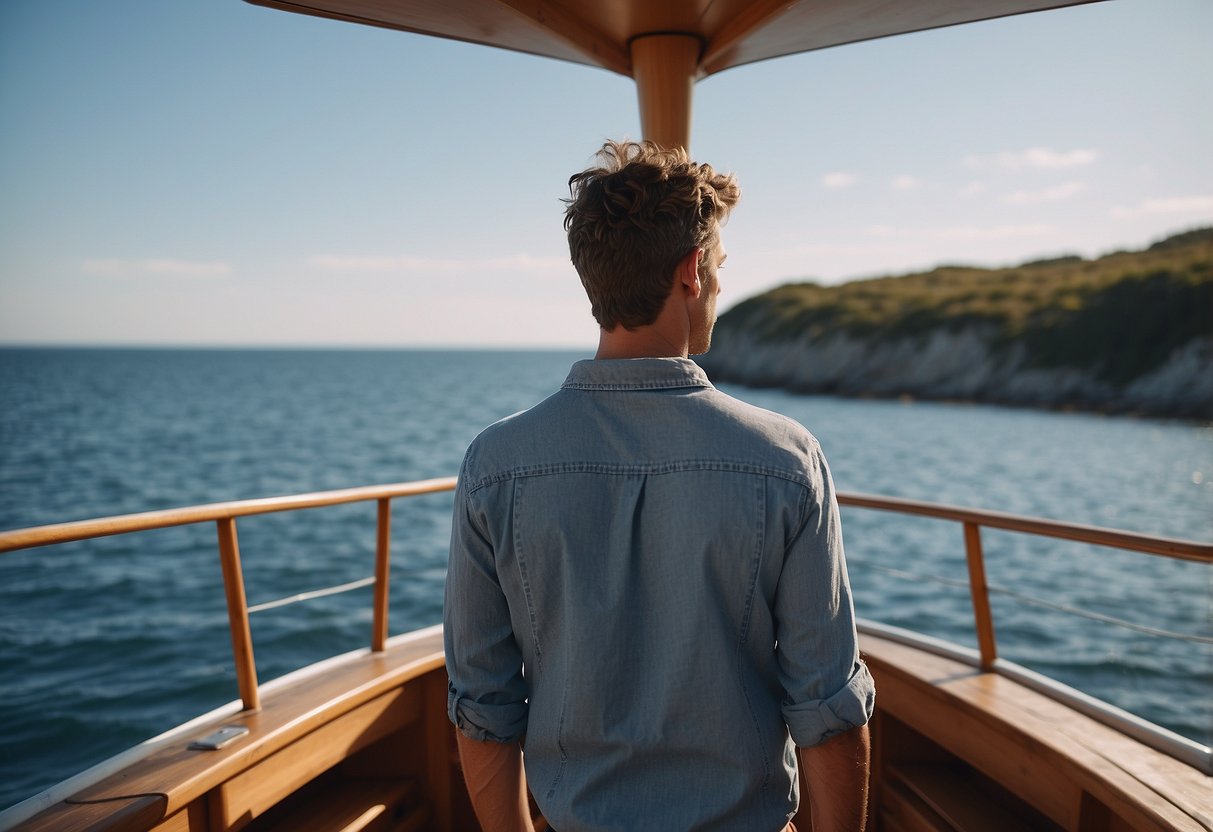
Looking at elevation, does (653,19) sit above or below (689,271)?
above

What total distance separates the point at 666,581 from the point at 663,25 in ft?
5.21

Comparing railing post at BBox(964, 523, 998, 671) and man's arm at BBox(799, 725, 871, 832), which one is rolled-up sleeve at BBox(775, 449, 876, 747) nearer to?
man's arm at BBox(799, 725, 871, 832)

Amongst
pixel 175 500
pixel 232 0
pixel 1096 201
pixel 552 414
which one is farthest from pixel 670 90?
pixel 1096 201

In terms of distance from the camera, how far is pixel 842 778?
39.4 inches

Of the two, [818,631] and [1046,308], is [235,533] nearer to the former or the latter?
[818,631]

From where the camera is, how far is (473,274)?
67.4 meters

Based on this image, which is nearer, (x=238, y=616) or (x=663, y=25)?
(x=663, y=25)

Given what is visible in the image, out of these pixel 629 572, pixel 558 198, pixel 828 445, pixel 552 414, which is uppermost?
pixel 558 198

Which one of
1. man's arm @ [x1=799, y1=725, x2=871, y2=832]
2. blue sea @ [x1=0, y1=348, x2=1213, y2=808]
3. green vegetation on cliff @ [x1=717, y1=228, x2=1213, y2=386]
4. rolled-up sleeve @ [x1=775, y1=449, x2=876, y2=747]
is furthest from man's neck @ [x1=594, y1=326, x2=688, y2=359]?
green vegetation on cliff @ [x1=717, y1=228, x2=1213, y2=386]

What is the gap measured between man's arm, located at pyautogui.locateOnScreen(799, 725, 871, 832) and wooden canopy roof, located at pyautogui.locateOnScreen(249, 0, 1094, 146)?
5.13ft

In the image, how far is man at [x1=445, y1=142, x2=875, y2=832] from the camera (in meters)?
0.94

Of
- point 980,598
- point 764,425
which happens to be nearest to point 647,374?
point 764,425

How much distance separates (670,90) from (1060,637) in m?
10.3

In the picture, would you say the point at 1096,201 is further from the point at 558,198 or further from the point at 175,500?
the point at 558,198
